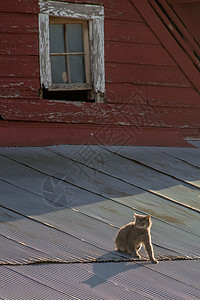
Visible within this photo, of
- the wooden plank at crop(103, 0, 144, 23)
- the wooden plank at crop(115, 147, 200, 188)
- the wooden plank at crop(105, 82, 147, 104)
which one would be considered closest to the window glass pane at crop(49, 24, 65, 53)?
the wooden plank at crop(103, 0, 144, 23)

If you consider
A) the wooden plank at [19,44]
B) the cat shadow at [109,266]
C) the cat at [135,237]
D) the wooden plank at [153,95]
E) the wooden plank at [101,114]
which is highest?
the wooden plank at [19,44]

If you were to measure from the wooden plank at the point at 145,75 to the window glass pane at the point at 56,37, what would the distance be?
734 mm

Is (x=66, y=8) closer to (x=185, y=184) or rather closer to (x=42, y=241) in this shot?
(x=185, y=184)

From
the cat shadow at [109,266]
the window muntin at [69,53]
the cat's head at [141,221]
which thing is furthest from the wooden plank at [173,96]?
the cat shadow at [109,266]

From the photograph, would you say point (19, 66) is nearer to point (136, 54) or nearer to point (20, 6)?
point (20, 6)

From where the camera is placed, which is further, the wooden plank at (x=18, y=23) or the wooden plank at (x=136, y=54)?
the wooden plank at (x=136, y=54)

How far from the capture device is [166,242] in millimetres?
5414

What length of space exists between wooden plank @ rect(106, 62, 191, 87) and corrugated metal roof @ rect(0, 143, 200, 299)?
1.06m

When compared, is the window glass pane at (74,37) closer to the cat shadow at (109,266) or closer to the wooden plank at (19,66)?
the wooden plank at (19,66)

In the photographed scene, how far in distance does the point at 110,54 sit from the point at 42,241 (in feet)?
14.2

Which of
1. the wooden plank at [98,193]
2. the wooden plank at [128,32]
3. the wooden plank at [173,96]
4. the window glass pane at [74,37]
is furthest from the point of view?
the wooden plank at [173,96]

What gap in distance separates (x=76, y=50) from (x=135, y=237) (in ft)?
13.5

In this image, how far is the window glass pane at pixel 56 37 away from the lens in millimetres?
8367

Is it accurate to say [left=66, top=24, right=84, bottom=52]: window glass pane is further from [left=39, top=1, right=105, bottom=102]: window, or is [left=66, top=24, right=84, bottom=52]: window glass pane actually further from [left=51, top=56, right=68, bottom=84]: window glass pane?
[left=51, top=56, right=68, bottom=84]: window glass pane
